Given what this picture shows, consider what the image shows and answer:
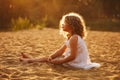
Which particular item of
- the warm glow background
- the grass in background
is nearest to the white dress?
the grass in background

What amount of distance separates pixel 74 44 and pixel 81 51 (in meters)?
0.21

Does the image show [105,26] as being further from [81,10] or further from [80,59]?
[80,59]

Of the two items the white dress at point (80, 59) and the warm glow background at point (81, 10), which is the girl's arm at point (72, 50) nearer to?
the white dress at point (80, 59)

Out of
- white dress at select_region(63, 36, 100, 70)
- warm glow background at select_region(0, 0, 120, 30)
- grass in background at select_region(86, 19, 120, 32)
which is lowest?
white dress at select_region(63, 36, 100, 70)

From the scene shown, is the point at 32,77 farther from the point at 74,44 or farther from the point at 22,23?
the point at 22,23

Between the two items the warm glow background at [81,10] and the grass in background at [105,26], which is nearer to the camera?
the grass in background at [105,26]

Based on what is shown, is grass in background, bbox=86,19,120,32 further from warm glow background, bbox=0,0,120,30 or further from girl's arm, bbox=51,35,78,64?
girl's arm, bbox=51,35,78,64

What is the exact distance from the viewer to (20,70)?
506 centimetres

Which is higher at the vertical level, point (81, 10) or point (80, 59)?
point (81, 10)

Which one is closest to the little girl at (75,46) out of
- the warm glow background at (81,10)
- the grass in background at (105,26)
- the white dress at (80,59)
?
the white dress at (80,59)

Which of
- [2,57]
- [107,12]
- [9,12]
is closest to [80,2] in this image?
[107,12]

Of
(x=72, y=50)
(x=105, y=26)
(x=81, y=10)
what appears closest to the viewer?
(x=72, y=50)

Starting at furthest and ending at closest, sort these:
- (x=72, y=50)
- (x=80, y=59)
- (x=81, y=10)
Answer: (x=81, y=10), (x=80, y=59), (x=72, y=50)

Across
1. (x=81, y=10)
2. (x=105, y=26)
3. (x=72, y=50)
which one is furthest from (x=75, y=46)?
(x=81, y=10)
